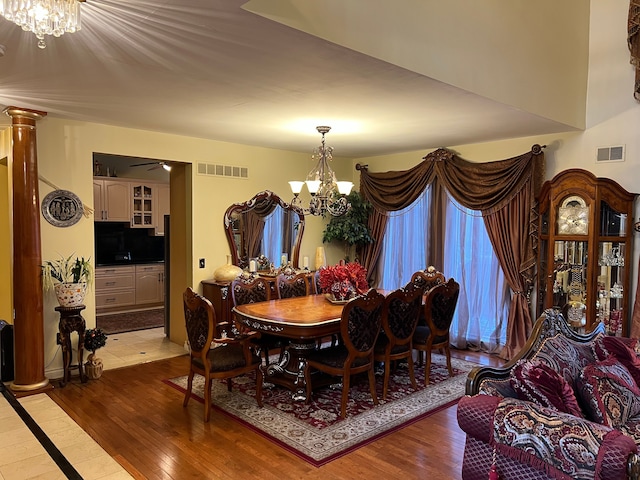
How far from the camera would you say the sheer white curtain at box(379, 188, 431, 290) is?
20.1ft

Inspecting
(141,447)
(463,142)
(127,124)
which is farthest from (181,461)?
(463,142)

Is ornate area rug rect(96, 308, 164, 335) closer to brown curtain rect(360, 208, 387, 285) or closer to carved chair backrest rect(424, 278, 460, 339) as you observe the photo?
brown curtain rect(360, 208, 387, 285)

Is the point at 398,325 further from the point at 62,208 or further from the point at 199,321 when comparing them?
the point at 62,208

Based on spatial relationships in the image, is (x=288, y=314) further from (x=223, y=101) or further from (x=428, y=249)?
(x=428, y=249)

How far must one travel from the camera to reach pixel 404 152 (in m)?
6.36

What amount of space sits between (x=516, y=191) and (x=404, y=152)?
177cm

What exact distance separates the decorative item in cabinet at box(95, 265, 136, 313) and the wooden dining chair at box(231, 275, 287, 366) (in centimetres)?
414

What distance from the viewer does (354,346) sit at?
3557mm

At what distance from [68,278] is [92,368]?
924mm

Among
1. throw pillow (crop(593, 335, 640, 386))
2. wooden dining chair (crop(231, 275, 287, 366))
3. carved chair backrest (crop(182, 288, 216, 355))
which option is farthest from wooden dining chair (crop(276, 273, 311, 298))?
throw pillow (crop(593, 335, 640, 386))

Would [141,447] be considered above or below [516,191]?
below

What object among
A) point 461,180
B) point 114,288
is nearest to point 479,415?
point 461,180

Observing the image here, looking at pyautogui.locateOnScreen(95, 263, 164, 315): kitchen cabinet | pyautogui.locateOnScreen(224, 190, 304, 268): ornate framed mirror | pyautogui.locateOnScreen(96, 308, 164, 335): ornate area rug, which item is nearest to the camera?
pyautogui.locateOnScreen(224, 190, 304, 268): ornate framed mirror

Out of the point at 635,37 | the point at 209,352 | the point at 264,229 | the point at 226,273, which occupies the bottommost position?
the point at 209,352
